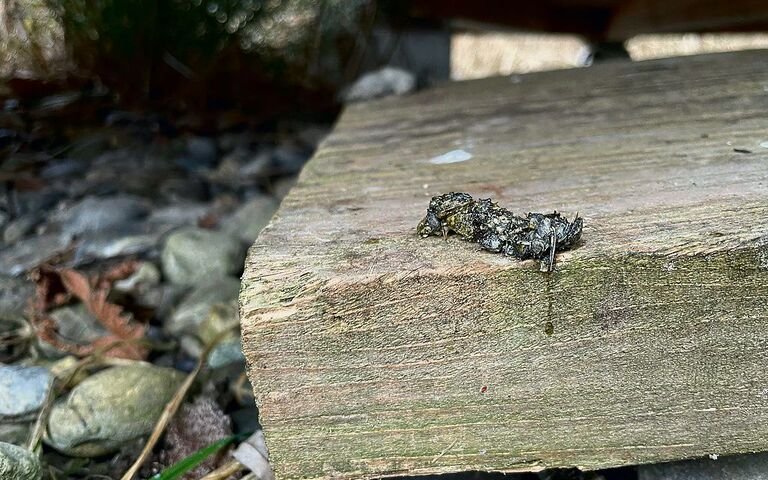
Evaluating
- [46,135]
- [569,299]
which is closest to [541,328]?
[569,299]

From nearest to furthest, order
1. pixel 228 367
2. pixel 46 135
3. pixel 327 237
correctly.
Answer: pixel 327 237
pixel 228 367
pixel 46 135

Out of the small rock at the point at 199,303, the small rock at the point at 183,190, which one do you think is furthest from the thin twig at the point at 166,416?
the small rock at the point at 183,190

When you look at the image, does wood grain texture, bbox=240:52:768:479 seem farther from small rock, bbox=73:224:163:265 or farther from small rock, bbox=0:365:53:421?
small rock, bbox=73:224:163:265

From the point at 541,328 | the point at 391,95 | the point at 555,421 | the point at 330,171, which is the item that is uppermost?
the point at 391,95

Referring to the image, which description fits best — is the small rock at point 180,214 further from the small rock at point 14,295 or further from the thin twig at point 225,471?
the thin twig at point 225,471

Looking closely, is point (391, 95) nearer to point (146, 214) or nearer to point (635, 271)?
point (146, 214)

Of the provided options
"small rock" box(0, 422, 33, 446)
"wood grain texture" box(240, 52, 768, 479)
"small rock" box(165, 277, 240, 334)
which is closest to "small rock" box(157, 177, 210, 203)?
"small rock" box(165, 277, 240, 334)
